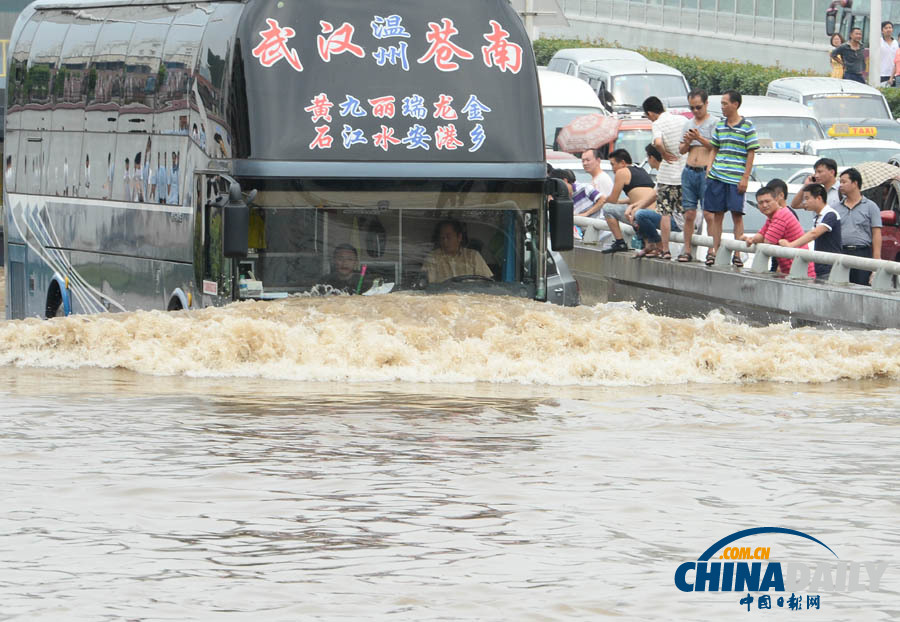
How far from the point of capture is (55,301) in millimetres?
19594

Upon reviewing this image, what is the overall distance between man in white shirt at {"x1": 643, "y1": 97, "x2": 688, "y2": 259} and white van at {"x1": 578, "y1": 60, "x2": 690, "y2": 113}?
19015 millimetres

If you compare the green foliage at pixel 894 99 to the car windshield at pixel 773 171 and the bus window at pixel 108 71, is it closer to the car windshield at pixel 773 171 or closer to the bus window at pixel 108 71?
the car windshield at pixel 773 171

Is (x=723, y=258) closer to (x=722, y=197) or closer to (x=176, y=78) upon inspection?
(x=722, y=197)

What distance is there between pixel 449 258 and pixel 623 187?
245 inches

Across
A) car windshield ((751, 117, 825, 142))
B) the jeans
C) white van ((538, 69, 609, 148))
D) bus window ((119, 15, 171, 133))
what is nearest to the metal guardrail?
the jeans

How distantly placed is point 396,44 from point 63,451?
17.0 ft

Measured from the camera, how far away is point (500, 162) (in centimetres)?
1577

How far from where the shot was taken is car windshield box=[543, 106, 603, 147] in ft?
116

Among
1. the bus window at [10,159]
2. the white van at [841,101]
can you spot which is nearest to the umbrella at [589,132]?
the white van at [841,101]

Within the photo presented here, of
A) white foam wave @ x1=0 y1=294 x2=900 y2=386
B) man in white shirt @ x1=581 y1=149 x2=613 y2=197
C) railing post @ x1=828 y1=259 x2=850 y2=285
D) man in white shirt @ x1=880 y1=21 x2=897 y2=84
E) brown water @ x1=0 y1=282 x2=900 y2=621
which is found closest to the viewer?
brown water @ x1=0 y1=282 x2=900 y2=621

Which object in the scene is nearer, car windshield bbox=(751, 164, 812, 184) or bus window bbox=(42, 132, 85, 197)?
bus window bbox=(42, 132, 85, 197)

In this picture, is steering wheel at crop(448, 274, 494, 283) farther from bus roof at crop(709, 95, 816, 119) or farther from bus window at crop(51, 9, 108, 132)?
bus roof at crop(709, 95, 816, 119)

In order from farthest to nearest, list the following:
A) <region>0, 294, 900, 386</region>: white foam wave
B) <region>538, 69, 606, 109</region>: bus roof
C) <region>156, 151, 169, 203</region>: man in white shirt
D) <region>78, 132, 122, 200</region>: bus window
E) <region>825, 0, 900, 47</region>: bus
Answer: <region>825, 0, 900, 47</region>: bus
<region>538, 69, 606, 109</region>: bus roof
<region>78, 132, 122, 200</region>: bus window
<region>156, 151, 169, 203</region>: man in white shirt
<region>0, 294, 900, 386</region>: white foam wave

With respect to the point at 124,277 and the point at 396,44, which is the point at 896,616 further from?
the point at 124,277
